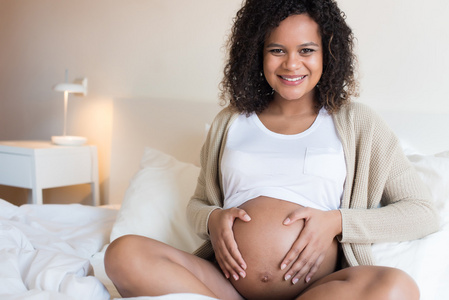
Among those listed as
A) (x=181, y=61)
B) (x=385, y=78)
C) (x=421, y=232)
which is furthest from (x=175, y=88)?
(x=421, y=232)

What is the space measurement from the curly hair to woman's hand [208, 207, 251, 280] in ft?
1.10

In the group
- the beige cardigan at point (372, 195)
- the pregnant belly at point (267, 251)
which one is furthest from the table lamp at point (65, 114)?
the pregnant belly at point (267, 251)

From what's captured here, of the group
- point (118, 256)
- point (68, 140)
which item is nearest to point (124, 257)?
point (118, 256)

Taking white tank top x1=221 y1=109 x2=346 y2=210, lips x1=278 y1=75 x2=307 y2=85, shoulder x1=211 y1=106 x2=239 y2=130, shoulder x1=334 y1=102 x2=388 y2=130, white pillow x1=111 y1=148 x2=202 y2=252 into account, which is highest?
lips x1=278 y1=75 x2=307 y2=85

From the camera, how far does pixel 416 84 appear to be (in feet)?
5.15

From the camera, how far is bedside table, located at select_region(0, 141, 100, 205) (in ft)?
7.26

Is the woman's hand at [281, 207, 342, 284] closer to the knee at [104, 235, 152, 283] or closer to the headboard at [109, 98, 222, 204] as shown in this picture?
the knee at [104, 235, 152, 283]

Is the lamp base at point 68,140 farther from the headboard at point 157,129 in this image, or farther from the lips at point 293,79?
the lips at point 293,79

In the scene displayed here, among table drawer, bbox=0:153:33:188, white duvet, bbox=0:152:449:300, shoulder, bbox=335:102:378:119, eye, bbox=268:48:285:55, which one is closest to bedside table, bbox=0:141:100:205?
table drawer, bbox=0:153:33:188

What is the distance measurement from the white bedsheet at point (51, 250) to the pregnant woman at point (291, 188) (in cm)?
9

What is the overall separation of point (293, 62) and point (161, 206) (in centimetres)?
66

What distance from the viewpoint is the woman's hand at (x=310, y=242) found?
969 mm

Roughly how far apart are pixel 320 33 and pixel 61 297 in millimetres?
809

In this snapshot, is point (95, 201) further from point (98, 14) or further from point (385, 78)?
point (385, 78)
